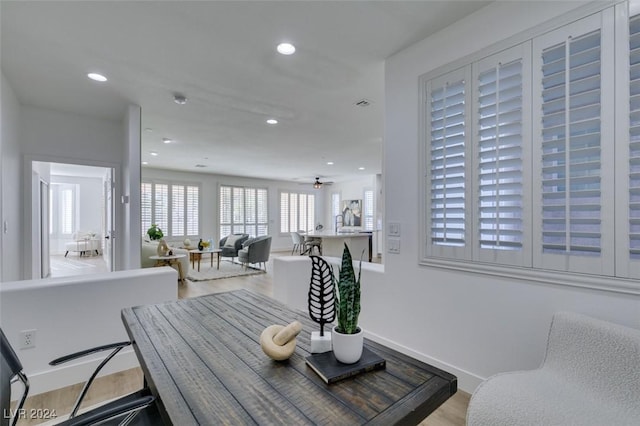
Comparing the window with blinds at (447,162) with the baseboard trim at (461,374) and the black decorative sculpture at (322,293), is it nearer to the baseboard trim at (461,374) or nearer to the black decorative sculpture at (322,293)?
the baseboard trim at (461,374)

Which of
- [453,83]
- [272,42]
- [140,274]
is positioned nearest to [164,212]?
[140,274]

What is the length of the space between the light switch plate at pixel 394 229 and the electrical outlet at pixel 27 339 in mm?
2737

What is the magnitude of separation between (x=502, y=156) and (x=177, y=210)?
28.4ft

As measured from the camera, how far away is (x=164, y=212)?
843cm

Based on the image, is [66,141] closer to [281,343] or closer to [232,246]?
[232,246]

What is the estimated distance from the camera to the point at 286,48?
238cm

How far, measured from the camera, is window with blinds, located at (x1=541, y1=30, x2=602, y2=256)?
1.53 meters

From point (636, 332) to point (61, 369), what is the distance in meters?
3.45

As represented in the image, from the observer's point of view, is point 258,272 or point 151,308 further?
point 258,272

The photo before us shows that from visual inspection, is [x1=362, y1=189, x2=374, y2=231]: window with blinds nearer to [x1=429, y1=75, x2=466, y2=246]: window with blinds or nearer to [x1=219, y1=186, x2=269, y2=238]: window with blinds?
[x1=219, y1=186, x2=269, y2=238]: window with blinds

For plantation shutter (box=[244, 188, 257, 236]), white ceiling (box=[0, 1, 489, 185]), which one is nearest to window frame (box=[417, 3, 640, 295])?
white ceiling (box=[0, 1, 489, 185])

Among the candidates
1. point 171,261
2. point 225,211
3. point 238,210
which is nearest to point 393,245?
point 171,261

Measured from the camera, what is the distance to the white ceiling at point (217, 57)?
1960 millimetres

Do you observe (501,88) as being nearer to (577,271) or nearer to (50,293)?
(577,271)
